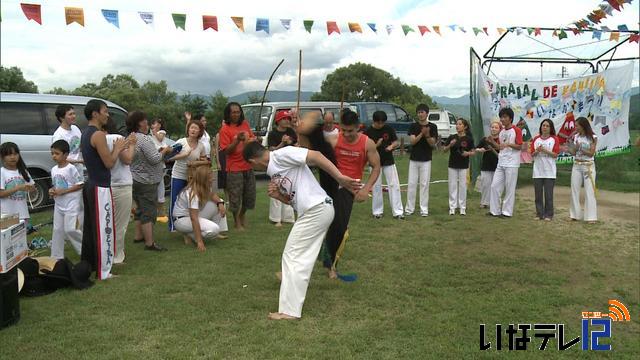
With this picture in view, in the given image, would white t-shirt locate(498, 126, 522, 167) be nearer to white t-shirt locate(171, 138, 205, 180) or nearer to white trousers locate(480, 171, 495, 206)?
white trousers locate(480, 171, 495, 206)

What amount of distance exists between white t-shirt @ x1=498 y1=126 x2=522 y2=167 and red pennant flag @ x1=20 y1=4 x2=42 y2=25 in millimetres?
7057

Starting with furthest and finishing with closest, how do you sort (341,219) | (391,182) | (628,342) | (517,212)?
1. (517,212)
2. (391,182)
3. (341,219)
4. (628,342)

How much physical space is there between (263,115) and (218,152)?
247 inches

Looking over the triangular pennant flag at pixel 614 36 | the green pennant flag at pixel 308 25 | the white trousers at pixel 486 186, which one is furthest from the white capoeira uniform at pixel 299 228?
the triangular pennant flag at pixel 614 36

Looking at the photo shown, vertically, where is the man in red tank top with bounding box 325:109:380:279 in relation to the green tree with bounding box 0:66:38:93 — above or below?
below

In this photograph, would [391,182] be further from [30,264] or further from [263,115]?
[263,115]

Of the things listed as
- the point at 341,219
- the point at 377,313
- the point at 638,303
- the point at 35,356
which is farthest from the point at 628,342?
the point at 35,356

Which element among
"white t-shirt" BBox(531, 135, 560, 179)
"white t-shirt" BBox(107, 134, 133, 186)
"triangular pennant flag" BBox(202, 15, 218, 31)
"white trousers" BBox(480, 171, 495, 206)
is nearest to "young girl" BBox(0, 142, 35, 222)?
"white t-shirt" BBox(107, 134, 133, 186)

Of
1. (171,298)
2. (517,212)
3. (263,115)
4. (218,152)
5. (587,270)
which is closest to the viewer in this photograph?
(171,298)

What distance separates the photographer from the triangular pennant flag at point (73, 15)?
7336 mm

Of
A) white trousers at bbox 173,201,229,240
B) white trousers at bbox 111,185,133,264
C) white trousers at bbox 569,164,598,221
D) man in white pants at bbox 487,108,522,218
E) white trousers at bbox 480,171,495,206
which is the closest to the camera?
white trousers at bbox 111,185,133,264

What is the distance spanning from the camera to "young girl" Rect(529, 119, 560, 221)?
7.93 metres

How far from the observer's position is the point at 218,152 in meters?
7.26

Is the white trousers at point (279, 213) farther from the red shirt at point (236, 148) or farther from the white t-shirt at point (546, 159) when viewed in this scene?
the white t-shirt at point (546, 159)
